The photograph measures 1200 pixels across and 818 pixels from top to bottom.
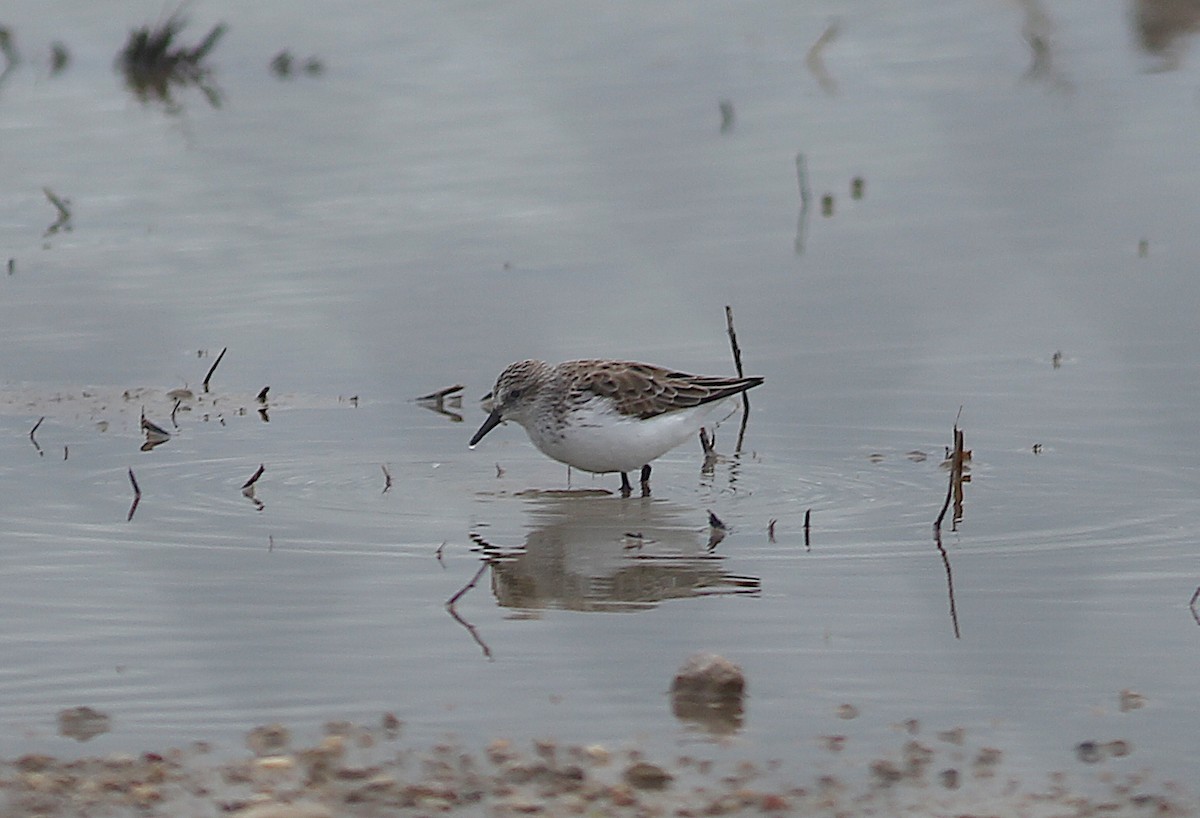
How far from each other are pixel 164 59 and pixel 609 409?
10.2 metres

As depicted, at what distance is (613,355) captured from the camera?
9.41 meters

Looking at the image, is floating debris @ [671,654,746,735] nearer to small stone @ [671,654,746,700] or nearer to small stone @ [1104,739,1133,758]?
small stone @ [671,654,746,700]

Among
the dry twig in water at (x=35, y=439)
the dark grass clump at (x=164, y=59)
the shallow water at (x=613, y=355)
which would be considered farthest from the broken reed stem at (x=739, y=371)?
the dark grass clump at (x=164, y=59)

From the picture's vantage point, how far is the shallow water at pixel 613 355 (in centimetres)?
552

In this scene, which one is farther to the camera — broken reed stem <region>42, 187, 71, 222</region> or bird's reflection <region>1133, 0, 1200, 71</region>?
bird's reflection <region>1133, 0, 1200, 71</region>

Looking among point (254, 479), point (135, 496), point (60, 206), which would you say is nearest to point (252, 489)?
point (254, 479)

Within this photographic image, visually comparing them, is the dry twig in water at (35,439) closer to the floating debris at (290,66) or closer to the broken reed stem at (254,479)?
the broken reed stem at (254,479)

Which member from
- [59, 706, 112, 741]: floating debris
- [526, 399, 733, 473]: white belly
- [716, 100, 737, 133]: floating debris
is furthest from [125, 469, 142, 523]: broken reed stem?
[716, 100, 737, 133]: floating debris

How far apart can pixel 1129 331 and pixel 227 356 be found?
383cm

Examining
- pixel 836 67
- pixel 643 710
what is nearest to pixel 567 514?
pixel 643 710

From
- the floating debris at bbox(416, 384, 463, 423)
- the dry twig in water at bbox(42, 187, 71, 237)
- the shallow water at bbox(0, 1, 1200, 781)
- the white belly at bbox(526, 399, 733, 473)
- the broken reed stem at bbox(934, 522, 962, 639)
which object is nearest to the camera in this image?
the shallow water at bbox(0, 1, 1200, 781)

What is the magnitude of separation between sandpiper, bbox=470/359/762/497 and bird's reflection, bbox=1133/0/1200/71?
7440 millimetres

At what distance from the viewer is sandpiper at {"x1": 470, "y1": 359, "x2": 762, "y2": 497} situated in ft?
25.9

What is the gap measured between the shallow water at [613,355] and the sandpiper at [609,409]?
6.9 inches
